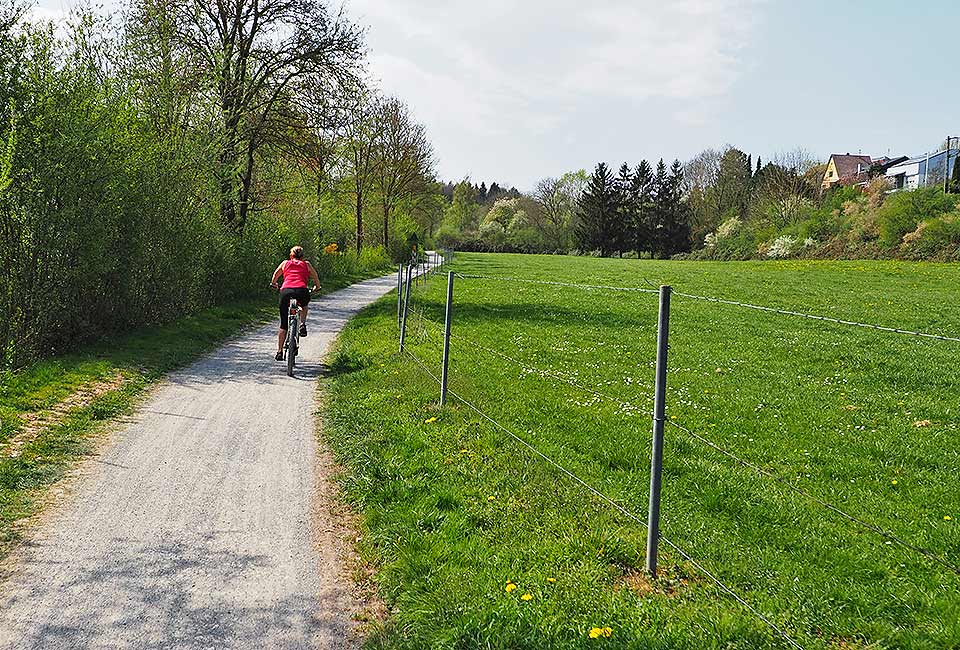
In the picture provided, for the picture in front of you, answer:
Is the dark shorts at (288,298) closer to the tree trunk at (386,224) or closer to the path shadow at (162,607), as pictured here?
the path shadow at (162,607)

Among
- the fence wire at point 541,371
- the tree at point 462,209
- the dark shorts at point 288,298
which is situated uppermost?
the tree at point 462,209

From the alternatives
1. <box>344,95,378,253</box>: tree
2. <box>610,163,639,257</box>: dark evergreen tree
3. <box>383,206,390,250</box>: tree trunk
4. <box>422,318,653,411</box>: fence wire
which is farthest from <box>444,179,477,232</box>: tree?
<box>422,318,653,411</box>: fence wire

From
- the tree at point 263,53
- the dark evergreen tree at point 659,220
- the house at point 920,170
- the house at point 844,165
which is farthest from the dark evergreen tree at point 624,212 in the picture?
the tree at point 263,53

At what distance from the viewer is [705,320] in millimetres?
18469

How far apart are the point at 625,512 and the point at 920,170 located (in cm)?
8116

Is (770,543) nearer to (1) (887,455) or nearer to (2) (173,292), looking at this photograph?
(1) (887,455)

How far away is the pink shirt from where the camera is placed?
38.5ft

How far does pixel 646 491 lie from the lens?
590cm

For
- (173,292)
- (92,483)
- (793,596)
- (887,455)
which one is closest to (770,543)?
(793,596)

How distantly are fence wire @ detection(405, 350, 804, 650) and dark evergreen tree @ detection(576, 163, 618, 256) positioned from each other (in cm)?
7852

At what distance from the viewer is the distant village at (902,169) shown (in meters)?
60.9

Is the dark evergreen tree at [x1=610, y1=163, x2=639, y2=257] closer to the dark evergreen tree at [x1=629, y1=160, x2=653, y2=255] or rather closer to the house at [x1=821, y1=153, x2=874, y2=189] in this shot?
the dark evergreen tree at [x1=629, y1=160, x2=653, y2=255]

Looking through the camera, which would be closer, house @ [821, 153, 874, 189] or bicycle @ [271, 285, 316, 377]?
bicycle @ [271, 285, 316, 377]

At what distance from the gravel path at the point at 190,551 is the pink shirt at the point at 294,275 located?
3828mm
